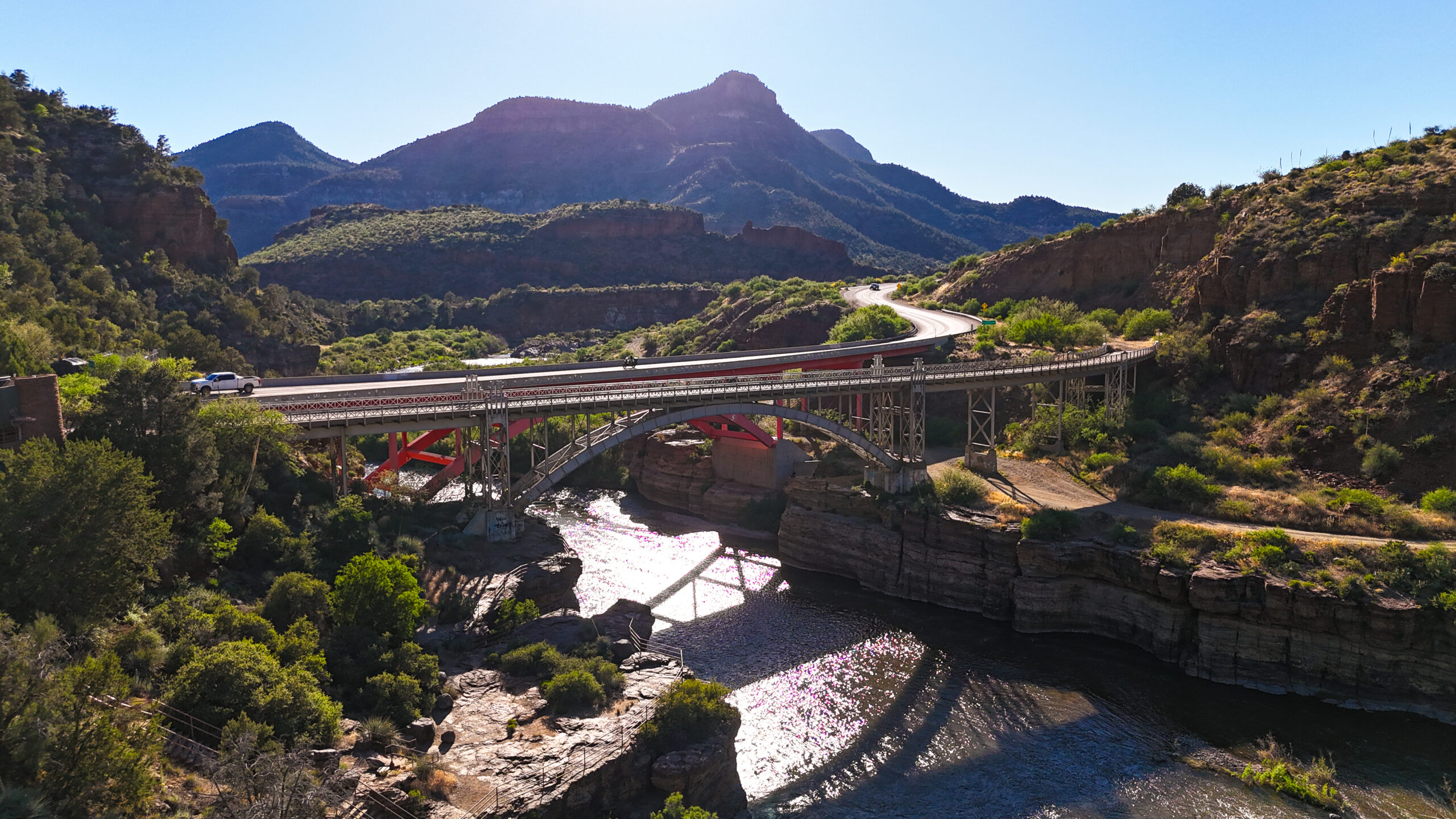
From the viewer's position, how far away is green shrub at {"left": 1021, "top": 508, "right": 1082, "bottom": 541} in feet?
110

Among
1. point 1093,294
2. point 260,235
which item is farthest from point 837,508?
point 260,235

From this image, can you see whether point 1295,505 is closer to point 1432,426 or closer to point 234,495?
point 1432,426

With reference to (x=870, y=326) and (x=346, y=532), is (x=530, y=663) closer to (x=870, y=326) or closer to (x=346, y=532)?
(x=346, y=532)

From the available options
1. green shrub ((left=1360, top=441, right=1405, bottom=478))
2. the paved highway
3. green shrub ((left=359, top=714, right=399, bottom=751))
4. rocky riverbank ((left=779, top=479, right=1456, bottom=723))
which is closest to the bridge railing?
the paved highway

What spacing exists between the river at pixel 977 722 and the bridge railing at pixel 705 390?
8.64 meters

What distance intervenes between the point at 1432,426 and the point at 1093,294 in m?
32.0

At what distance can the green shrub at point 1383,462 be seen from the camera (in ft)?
112

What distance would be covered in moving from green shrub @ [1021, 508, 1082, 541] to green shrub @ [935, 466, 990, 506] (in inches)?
157

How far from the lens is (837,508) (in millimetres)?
41219

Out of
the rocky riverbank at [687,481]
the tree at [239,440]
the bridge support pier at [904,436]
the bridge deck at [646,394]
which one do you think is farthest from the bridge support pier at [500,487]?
the rocky riverbank at [687,481]

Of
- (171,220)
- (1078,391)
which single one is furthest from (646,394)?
(171,220)

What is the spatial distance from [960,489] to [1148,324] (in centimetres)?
2483

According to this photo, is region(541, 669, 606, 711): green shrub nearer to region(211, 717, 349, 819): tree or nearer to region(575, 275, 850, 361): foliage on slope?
region(211, 717, 349, 819): tree

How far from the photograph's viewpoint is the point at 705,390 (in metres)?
37.5
